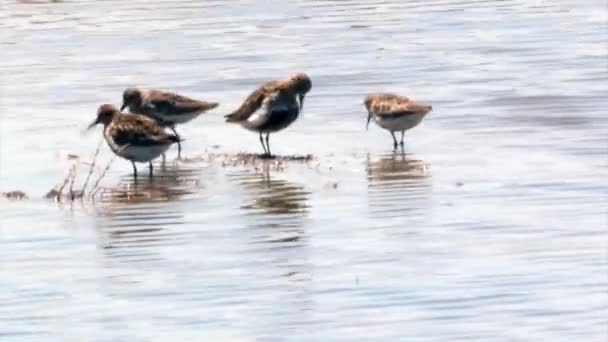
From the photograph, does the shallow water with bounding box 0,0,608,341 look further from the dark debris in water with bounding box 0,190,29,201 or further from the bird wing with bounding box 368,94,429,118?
the bird wing with bounding box 368,94,429,118

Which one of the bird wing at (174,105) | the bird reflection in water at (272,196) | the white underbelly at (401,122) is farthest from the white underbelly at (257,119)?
the white underbelly at (401,122)

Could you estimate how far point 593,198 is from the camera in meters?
16.4

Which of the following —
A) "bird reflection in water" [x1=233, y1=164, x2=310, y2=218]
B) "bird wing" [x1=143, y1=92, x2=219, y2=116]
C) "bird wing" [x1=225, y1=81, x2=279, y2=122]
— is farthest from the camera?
"bird wing" [x1=143, y1=92, x2=219, y2=116]

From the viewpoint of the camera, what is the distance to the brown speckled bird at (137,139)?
1886 centimetres

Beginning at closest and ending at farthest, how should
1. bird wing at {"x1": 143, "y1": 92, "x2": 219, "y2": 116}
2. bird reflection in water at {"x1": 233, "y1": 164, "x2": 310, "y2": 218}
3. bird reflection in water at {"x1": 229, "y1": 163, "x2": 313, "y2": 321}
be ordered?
bird reflection in water at {"x1": 229, "y1": 163, "x2": 313, "y2": 321} < bird reflection in water at {"x1": 233, "y1": 164, "x2": 310, "y2": 218} < bird wing at {"x1": 143, "y1": 92, "x2": 219, "y2": 116}

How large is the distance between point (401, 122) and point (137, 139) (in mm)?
2645

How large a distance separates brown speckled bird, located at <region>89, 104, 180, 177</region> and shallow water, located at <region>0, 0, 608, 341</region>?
0.25 m

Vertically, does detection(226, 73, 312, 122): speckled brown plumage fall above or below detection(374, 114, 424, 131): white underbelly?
Result: above

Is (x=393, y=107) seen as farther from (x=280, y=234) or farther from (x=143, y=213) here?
(x=280, y=234)

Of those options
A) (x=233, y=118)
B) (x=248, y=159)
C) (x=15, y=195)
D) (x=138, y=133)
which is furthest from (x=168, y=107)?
(x=15, y=195)

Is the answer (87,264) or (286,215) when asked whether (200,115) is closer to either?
(286,215)

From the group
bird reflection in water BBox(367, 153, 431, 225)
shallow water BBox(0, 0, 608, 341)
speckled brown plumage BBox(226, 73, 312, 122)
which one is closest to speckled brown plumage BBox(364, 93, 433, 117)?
shallow water BBox(0, 0, 608, 341)

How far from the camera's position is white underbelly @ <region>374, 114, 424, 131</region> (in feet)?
65.8

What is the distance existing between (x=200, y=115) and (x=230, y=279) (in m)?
8.46
